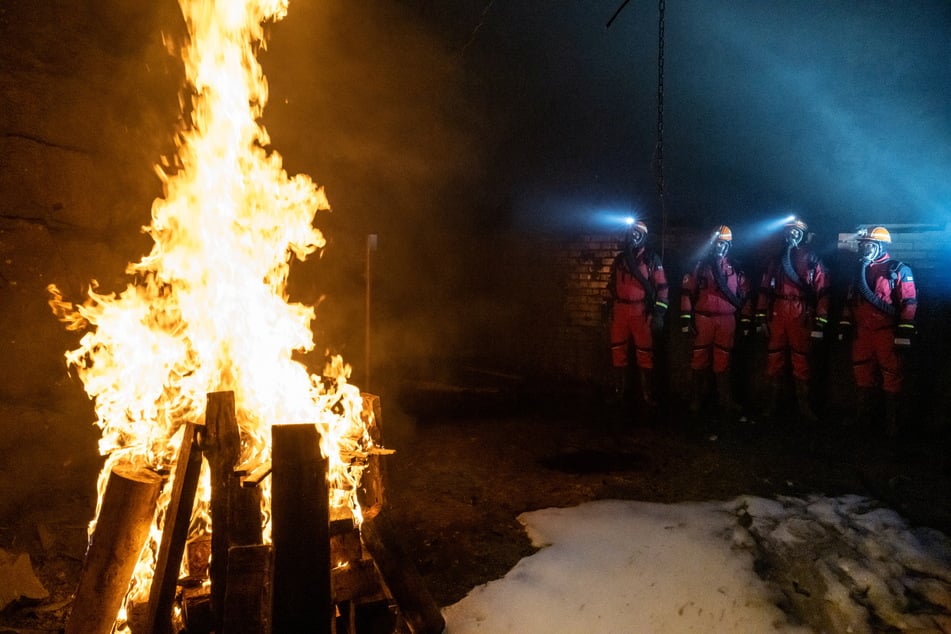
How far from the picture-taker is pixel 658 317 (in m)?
8.20

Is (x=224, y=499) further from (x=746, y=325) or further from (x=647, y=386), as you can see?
(x=746, y=325)

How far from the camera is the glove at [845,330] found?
7147 mm

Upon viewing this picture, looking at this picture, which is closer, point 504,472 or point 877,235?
point 504,472

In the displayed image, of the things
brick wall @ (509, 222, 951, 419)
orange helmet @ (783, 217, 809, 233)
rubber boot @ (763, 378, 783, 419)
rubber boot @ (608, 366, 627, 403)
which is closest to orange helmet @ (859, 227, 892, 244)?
brick wall @ (509, 222, 951, 419)

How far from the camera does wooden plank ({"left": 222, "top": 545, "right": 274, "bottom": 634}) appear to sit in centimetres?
242

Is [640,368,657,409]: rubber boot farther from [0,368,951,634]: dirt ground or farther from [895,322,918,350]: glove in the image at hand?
[895,322,918,350]: glove

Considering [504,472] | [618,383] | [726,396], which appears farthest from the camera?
[618,383]

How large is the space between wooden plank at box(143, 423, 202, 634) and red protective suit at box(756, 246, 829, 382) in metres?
7.34

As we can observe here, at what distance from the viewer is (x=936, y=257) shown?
22.7 ft

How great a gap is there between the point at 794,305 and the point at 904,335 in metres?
1.25

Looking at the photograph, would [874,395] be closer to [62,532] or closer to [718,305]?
[718,305]

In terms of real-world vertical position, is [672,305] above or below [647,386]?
above

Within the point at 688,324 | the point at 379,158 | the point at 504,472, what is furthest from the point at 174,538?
the point at 379,158

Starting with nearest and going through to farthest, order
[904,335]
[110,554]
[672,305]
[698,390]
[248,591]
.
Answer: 1. [248,591]
2. [110,554]
3. [904,335]
4. [698,390]
5. [672,305]
